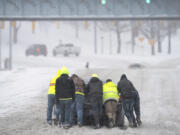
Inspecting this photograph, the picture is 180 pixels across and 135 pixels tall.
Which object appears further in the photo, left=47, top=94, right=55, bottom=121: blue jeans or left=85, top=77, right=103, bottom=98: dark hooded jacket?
left=47, top=94, right=55, bottom=121: blue jeans

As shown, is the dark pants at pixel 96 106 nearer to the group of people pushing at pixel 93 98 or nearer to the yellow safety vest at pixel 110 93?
the group of people pushing at pixel 93 98

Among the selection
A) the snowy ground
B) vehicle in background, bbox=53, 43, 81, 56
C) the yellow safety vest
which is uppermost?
vehicle in background, bbox=53, 43, 81, 56

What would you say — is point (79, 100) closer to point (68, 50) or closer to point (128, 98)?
point (128, 98)

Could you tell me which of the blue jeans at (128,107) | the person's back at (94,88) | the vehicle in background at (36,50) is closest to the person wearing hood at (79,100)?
the person's back at (94,88)

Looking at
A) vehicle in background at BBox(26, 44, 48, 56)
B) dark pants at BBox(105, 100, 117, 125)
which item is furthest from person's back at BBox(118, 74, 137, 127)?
vehicle in background at BBox(26, 44, 48, 56)

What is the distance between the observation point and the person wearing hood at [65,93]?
10008mm

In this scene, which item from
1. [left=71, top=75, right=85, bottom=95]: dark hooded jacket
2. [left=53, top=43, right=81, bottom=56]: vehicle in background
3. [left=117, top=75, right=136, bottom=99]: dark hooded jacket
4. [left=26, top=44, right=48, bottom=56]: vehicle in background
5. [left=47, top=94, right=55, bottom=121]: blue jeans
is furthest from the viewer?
[left=26, top=44, right=48, bottom=56]: vehicle in background

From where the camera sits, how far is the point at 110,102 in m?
10.1

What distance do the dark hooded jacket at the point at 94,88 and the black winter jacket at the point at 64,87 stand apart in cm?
56

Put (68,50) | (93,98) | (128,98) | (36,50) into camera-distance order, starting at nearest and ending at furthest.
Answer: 1. (93,98)
2. (128,98)
3. (68,50)
4. (36,50)

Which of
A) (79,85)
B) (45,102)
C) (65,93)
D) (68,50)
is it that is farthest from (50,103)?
(68,50)

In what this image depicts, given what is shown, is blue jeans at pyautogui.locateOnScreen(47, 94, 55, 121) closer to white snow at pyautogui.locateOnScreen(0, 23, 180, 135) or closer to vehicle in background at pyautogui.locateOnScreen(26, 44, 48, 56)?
white snow at pyautogui.locateOnScreen(0, 23, 180, 135)

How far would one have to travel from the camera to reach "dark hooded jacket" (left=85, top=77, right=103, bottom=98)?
10.0 m

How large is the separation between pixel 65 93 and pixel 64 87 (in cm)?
19
